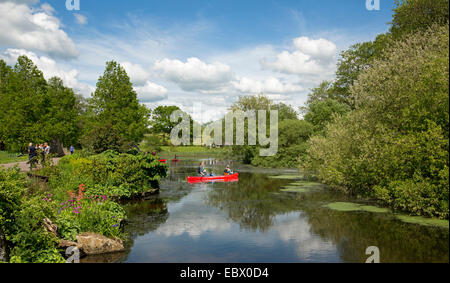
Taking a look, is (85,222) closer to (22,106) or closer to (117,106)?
(117,106)

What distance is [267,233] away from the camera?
15.5m

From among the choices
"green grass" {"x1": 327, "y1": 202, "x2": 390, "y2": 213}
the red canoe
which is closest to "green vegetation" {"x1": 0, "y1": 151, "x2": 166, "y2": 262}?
the red canoe

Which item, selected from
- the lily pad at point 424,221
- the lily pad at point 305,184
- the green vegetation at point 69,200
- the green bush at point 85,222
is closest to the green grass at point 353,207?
the lily pad at point 424,221

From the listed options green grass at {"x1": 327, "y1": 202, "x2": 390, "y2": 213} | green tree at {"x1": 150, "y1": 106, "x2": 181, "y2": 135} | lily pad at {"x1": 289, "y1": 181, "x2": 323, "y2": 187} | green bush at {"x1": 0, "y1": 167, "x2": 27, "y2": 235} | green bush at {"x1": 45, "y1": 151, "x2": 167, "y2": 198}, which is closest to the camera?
green bush at {"x1": 0, "y1": 167, "x2": 27, "y2": 235}

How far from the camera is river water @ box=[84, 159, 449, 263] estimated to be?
40.2ft

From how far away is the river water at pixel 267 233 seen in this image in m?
12.3

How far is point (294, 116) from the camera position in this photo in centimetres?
7738

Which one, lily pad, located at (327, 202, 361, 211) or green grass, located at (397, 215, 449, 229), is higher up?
green grass, located at (397, 215, 449, 229)

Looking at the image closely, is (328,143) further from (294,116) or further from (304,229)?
(294,116)

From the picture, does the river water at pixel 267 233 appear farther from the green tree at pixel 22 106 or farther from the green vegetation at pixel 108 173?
the green tree at pixel 22 106

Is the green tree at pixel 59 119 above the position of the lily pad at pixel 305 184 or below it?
above

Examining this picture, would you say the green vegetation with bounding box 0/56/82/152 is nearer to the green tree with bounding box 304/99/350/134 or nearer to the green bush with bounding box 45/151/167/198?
the green bush with bounding box 45/151/167/198
